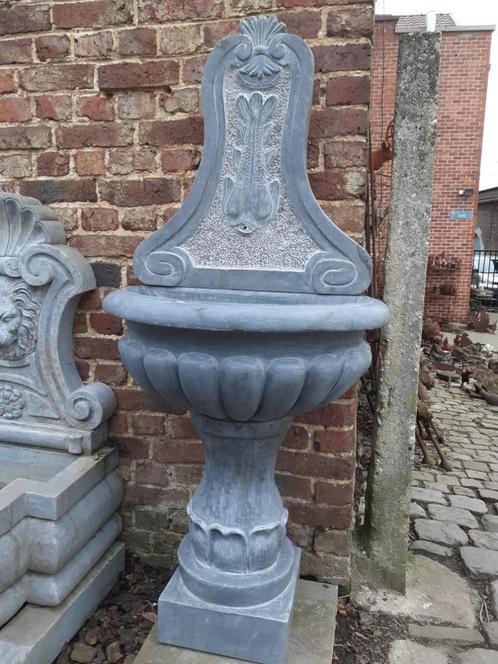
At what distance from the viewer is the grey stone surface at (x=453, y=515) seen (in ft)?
9.04

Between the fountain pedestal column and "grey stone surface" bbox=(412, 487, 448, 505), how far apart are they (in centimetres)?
169

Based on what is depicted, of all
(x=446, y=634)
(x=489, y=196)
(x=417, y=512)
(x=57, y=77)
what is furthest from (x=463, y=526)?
(x=489, y=196)

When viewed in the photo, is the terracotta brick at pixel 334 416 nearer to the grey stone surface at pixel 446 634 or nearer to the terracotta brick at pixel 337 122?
the grey stone surface at pixel 446 634

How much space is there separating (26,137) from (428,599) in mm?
2322

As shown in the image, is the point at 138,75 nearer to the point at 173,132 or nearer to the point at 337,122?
the point at 173,132

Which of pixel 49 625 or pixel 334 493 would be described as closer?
pixel 49 625

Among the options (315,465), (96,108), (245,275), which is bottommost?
(315,465)

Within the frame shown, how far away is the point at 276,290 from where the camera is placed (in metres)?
1.49

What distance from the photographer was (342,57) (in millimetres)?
1638

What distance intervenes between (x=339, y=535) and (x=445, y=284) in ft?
30.3

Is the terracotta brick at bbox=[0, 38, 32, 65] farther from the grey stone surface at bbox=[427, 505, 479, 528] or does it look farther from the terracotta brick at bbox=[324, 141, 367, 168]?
the grey stone surface at bbox=[427, 505, 479, 528]

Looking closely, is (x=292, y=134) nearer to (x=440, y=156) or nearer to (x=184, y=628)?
(x=184, y=628)

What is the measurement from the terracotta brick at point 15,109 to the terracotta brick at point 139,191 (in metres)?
0.39

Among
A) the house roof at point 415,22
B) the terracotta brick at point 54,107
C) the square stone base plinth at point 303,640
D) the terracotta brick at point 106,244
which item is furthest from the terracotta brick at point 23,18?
the house roof at point 415,22
